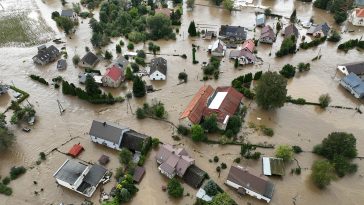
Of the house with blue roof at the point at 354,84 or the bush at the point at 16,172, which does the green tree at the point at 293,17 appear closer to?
the house with blue roof at the point at 354,84

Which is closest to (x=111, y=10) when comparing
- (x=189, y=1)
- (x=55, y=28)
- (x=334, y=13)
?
(x=55, y=28)

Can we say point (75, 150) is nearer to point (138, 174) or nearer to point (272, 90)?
point (138, 174)

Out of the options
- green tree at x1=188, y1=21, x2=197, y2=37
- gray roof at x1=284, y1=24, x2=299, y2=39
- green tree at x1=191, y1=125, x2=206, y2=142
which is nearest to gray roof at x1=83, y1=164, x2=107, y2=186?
green tree at x1=191, y1=125, x2=206, y2=142

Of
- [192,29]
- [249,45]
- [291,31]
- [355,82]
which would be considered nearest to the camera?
[355,82]

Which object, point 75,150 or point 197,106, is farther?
point 197,106

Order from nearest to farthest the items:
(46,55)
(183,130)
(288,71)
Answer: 1. (183,130)
2. (288,71)
3. (46,55)

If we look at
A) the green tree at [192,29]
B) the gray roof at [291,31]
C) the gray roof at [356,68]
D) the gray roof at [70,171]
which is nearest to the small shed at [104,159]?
the gray roof at [70,171]

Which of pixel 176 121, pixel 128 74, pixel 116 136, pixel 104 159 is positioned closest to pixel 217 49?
pixel 128 74

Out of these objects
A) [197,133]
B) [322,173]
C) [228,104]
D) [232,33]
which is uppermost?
[232,33]
